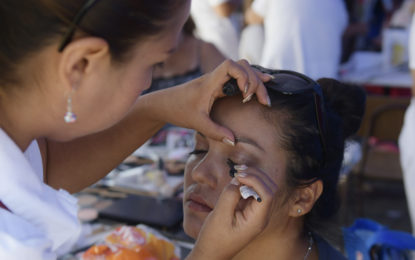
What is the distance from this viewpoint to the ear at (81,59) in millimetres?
716

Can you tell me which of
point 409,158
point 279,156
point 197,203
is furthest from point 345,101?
point 409,158

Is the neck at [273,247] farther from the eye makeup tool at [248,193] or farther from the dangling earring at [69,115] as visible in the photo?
the dangling earring at [69,115]

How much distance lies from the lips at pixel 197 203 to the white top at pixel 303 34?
190 cm

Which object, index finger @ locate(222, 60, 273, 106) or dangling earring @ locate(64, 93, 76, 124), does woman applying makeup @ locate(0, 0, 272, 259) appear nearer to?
dangling earring @ locate(64, 93, 76, 124)

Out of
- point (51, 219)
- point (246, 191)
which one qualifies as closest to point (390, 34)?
point (246, 191)

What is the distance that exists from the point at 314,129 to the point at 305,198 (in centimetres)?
20

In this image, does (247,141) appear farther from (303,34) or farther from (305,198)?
(303,34)

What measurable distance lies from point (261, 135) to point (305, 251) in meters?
0.38

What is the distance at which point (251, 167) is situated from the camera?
1133 millimetres

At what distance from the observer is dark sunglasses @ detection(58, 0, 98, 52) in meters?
0.70

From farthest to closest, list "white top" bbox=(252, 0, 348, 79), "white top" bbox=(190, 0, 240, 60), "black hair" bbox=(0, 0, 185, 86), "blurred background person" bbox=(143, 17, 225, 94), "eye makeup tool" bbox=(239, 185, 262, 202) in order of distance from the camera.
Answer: "white top" bbox=(190, 0, 240, 60) → "blurred background person" bbox=(143, 17, 225, 94) → "white top" bbox=(252, 0, 348, 79) → "eye makeup tool" bbox=(239, 185, 262, 202) → "black hair" bbox=(0, 0, 185, 86)

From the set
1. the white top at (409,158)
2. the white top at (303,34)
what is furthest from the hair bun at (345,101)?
the white top at (303,34)

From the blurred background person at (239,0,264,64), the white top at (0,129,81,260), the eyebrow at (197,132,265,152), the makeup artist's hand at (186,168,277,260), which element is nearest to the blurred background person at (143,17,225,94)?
the blurred background person at (239,0,264,64)

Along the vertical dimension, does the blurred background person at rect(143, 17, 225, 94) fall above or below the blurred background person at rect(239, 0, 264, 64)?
above
